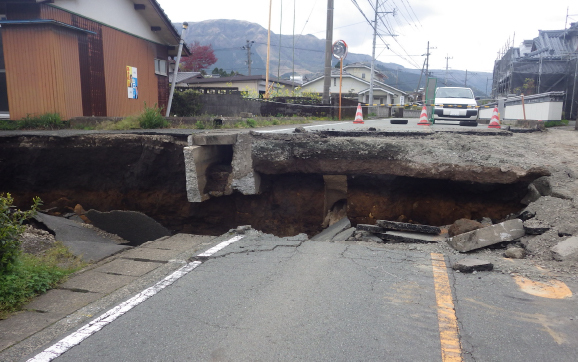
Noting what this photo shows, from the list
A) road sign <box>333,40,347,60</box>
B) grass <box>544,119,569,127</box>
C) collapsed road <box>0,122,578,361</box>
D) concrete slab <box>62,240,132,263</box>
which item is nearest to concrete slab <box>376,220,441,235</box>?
collapsed road <box>0,122,578,361</box>

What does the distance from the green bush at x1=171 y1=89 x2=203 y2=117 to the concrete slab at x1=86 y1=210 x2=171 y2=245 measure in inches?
436

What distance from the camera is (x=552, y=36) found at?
33094mm

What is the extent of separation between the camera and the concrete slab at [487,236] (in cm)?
474

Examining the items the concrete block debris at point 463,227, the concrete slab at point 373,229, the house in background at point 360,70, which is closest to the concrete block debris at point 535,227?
the concrete block debris at point 463,227

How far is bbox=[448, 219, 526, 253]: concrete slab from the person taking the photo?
4.74 m

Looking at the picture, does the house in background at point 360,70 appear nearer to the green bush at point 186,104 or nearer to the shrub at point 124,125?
the green bush at point 186,104

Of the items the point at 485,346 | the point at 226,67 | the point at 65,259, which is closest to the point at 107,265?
the point at 65,259

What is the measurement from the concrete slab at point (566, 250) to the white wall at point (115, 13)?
12.6 meters

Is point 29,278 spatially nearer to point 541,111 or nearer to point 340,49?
point 340,49

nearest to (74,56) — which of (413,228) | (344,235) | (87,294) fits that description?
(344,235)

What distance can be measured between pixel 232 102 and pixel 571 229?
714 inches

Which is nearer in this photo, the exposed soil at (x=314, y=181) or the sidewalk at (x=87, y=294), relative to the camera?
the sidewalk at (x=87, y=294)

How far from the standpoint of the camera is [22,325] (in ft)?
10.8

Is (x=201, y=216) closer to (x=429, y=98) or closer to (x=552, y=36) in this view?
(x=429, y=98)
